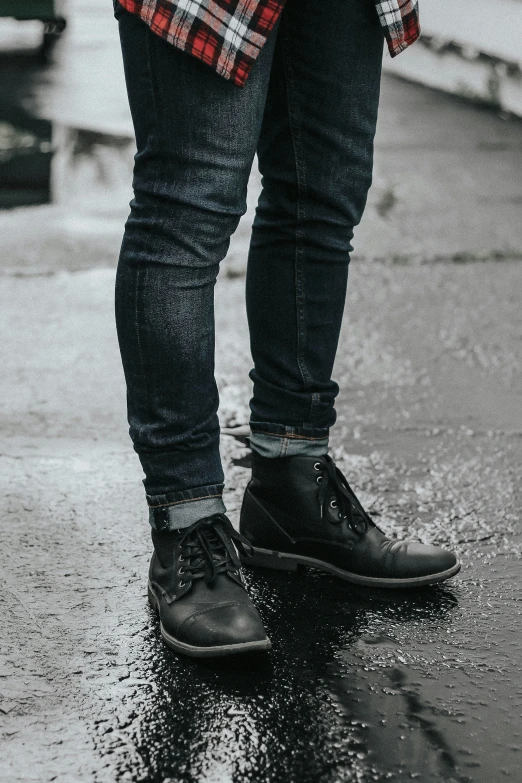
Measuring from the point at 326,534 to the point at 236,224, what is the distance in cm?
58

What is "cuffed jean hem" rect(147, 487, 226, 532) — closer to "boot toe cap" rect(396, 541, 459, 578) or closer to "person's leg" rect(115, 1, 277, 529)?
"person's leg" rect(115, 1, 277, 529)

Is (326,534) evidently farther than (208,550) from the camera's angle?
Yes

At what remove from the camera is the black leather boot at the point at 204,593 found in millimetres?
1652

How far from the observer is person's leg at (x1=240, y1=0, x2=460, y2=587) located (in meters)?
1.78

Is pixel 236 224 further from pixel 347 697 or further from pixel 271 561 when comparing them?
pixel 347 697

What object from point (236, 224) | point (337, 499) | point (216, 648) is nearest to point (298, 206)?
point (236, 224)

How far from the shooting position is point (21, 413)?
8.57ft

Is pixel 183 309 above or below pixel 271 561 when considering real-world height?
above

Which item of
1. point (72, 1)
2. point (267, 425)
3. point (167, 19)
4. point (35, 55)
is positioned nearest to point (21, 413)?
point (267, 425)

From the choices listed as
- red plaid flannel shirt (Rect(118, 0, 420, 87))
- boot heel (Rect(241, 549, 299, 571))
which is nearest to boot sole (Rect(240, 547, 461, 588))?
boot heel (Rect(241, 549, 299, 571))

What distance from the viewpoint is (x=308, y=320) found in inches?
75.0

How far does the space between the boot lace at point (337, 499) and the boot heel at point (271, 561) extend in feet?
0.39

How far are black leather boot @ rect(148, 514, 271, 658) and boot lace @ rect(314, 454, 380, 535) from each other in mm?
198

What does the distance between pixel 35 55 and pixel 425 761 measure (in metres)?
7.96
